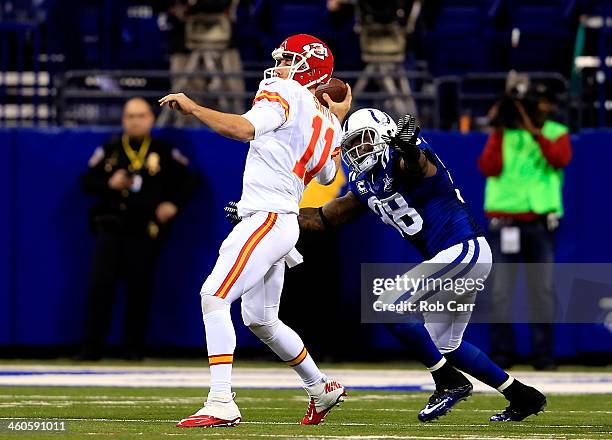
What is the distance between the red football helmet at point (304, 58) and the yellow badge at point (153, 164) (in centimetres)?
436

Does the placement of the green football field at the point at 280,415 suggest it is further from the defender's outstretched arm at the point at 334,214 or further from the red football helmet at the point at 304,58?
the red football helmet at the point at 304,58

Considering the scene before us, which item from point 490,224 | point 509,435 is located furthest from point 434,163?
point 490,224

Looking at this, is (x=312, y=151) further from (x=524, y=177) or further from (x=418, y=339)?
(x=524, y=177)

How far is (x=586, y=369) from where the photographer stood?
11789mm

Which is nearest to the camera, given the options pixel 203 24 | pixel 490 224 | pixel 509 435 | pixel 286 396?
pixel 509 435

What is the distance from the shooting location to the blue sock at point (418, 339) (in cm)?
755

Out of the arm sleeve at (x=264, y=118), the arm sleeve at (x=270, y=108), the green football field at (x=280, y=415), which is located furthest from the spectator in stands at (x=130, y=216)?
the arm sleeve at (x=264, y=118)

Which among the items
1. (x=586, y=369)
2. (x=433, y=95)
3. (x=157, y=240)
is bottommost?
(x=586, y=369)

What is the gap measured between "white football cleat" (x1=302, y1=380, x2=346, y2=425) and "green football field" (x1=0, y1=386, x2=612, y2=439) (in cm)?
6

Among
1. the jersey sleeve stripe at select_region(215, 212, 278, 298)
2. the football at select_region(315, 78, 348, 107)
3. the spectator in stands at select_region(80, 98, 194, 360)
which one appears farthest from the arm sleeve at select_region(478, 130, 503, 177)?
the jersey sleeve stripe at select_region(215, 212, 278, 298)

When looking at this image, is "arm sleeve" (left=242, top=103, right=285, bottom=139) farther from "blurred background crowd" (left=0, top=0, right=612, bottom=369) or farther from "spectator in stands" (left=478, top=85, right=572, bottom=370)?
"spectator in stands" (left=478, top=85, right=572, bottom=370)

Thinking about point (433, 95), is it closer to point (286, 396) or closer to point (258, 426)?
point (286, 396)

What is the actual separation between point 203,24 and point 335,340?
3.25 metres

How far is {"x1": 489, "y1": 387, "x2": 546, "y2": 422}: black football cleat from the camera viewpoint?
7434 millimetres
